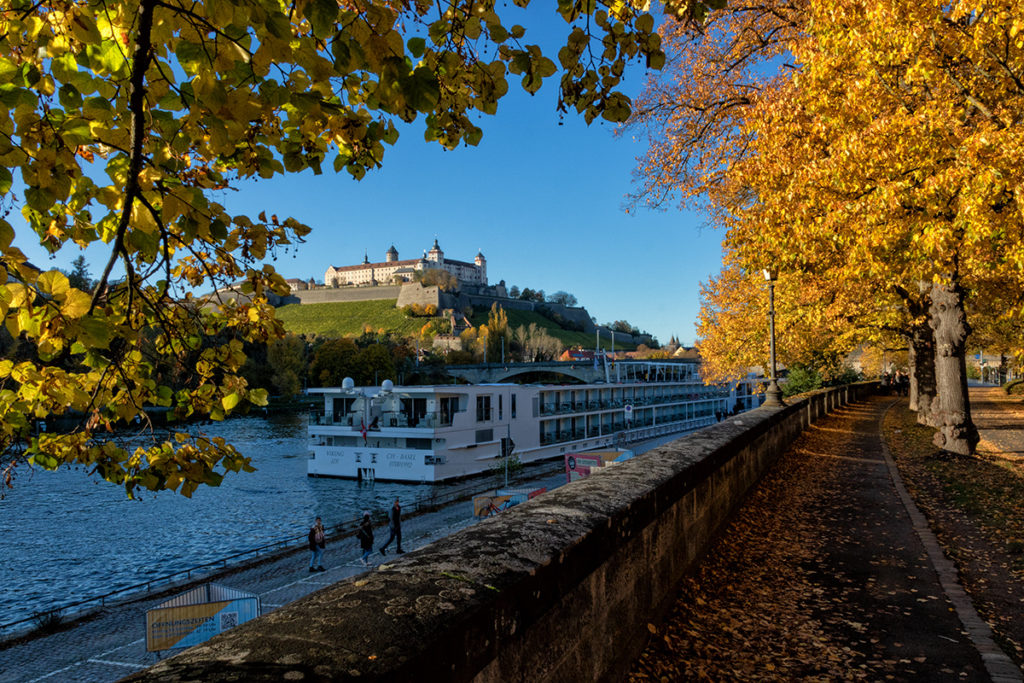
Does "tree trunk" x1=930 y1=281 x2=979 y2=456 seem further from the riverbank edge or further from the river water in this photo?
the riverbank edge

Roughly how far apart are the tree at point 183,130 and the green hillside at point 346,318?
134 m

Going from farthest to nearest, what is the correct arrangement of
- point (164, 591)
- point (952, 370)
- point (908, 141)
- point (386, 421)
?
1. point (386, 421)
2. point (164, 591)
3. point (952, 370)
4. point (908, 141)

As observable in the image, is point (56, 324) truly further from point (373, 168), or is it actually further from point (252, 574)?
point (252, 574)

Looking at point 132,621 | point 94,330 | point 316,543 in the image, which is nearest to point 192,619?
point 132,621

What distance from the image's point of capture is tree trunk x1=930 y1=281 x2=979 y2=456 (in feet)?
47.6

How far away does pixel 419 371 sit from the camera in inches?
3863

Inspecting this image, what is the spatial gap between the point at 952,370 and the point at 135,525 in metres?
33.1

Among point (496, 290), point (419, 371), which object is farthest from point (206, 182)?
point (496, 290)

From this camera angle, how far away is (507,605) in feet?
8.43

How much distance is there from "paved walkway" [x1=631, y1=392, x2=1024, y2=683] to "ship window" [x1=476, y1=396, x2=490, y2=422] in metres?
31.3

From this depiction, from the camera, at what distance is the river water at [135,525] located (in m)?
22.8

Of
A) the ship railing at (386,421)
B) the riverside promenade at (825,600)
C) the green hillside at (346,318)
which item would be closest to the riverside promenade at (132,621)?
the riverside promenade at (825,600)

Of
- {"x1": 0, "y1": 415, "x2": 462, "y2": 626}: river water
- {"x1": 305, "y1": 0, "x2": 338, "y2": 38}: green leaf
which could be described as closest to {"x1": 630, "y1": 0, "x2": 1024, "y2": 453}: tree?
{"x1": 305, "y1": 0, "x2": 338, "y2": 38}: green leaf

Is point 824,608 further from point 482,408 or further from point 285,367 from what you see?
point 285,367
